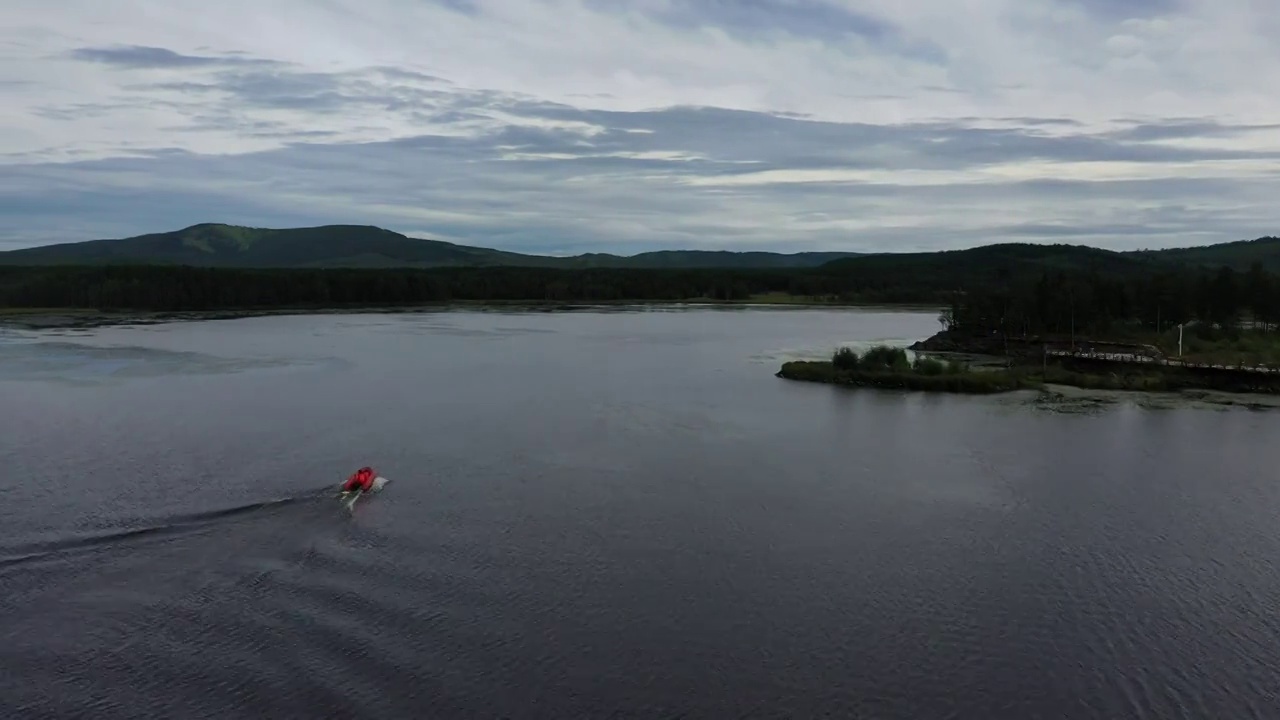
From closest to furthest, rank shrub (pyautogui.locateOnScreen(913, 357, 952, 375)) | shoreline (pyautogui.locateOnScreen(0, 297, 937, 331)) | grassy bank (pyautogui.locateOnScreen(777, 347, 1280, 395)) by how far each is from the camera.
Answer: grassy bank (pyautogui.locateOnScreen(777, 347, 1280, 395)) → shrub (pyautogui.locateOnScreen(913, 357, 952, 375)) → shoreline (pyautogui.locateOnScreen(0, 297, 937, 331))

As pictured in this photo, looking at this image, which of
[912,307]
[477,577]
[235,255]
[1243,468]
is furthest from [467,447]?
[235,255]

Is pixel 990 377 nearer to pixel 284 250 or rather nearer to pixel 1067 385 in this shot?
pixel 1067 385

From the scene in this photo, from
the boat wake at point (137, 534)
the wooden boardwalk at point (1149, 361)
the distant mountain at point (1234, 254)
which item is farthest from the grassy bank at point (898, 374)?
the distant mountain at point (1234, 254)

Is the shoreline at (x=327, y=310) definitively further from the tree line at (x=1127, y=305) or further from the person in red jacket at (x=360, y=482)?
the person in red jacket at (x=360, y=482)

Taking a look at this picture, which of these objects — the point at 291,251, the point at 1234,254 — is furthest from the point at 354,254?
the point at 1234,254

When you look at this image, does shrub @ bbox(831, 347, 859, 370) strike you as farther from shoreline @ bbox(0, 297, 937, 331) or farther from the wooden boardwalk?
shoreline @ bbox(0, 297, 937, 331)

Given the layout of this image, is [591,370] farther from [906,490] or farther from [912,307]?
[912,307]

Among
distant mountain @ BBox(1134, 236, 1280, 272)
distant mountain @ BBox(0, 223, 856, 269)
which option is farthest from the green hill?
distant mountain @ BBox(1134, 236, 1280, 272)
